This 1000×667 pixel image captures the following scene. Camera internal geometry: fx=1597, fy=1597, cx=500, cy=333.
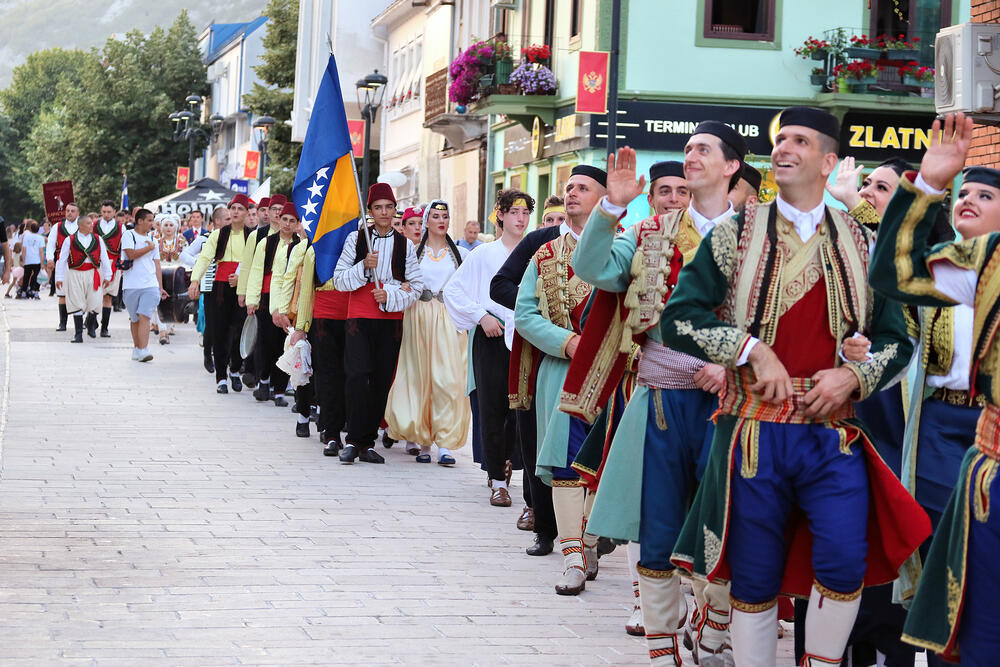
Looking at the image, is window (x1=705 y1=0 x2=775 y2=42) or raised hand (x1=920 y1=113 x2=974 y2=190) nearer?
raised hand (x1=920 y1=113 x2=974 y2=190)

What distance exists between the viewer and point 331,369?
12695 mm

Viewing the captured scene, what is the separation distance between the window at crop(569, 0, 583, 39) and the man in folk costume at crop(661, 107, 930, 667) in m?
23.4

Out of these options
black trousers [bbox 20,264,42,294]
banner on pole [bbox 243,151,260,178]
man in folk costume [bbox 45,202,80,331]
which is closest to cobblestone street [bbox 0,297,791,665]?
man in folk costume [bbox 45,202,80,331]

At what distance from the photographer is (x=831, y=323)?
16.3ft

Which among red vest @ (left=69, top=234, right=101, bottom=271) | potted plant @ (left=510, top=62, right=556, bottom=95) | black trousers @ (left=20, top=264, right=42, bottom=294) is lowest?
black trousers @ (left=20, top=264, right=42, bottom=294)

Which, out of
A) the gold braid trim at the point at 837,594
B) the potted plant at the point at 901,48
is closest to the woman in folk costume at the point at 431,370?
the gold braid trim at the point at 837,594

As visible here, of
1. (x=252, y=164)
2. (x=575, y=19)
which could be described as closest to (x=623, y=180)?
(x=575, y=19)

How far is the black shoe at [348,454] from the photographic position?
39.7 feet

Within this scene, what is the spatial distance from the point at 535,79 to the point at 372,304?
17456 millimetres

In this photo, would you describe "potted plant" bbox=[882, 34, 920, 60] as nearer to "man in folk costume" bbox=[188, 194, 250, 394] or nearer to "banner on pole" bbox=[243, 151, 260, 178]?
"man in folk costume" bbox=[188, 194, 250, 394]

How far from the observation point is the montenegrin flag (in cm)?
1230

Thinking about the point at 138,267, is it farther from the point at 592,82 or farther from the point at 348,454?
the point at 348,454

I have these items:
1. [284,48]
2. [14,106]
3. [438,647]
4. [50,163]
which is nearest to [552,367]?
[438,647]

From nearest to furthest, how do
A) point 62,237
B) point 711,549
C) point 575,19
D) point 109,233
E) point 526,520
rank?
point 711,549, point 526,520, point 109,233, point 62,237, point 575,19
